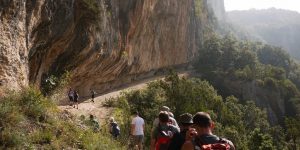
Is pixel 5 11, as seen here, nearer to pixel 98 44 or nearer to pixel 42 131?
pixel 42 131

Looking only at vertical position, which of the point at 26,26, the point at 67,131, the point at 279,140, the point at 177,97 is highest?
the point at 26,26

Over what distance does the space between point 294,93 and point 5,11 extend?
57.3 metres

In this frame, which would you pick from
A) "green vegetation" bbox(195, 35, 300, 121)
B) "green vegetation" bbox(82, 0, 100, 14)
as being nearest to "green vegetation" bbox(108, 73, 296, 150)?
"green vegetation" bbox(82, 0, 100, 14)

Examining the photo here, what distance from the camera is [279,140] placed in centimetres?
4434

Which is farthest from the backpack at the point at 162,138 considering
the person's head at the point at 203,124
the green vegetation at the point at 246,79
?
the green vegetation at the point at 246,79

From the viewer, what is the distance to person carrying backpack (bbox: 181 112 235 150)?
4227mm

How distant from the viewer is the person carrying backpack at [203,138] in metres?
4.23

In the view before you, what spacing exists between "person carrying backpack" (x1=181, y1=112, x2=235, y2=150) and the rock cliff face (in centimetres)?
675

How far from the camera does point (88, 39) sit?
21.8 meters

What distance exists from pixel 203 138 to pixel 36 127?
17.7 feet

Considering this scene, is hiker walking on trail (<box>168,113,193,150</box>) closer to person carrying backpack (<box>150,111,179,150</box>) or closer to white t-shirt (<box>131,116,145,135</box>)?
person carrying backpack (<box>150,111,179,150</box>)

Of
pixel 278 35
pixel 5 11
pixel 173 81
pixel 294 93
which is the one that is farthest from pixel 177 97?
pixel 278 35

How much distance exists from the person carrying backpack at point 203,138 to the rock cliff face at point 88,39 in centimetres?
675

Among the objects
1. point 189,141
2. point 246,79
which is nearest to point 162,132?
point 189,141
